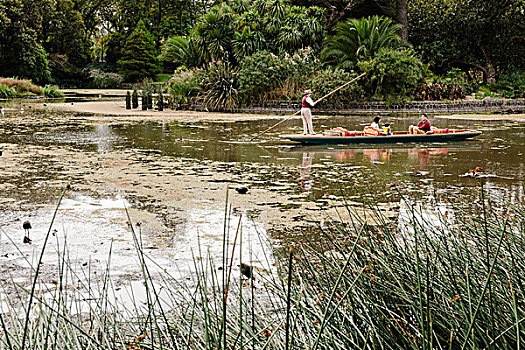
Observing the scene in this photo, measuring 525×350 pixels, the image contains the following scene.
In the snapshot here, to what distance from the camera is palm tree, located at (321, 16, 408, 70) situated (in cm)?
2342

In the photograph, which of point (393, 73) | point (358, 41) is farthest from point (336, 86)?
point (358, 41)

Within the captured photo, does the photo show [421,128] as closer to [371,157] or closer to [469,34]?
[371,157]

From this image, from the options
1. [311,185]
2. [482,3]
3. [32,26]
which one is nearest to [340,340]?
[311,185]

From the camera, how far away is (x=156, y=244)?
5.14 m

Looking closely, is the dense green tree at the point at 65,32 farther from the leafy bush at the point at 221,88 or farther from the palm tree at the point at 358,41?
the palm tree at the point at 358,41

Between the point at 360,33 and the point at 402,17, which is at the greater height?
the point at 402,17

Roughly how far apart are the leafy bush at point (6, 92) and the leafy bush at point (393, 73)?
20481 mm

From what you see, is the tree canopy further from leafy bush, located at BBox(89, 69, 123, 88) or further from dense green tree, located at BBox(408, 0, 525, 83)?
leafy bush, located at BBox(89, 69, 123, 88)

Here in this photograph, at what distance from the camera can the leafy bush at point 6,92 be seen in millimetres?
32000

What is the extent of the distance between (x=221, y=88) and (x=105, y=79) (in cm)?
3111

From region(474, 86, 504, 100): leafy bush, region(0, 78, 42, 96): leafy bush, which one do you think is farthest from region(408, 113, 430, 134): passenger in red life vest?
region(0, 78, 42, 96): leafy bush

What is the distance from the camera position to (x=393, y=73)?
70.8 feet

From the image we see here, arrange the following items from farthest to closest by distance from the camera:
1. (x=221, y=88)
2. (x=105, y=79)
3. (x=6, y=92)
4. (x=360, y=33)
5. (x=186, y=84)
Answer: (x=105, y=79)
(x=6, y=92)
(x=186, y=84)
(x=360, y=33)
(x=221, y=88)

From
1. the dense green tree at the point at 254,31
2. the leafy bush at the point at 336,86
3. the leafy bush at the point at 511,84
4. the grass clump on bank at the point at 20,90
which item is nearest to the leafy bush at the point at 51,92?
the grass clump on bank at the point at 20,90
